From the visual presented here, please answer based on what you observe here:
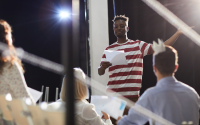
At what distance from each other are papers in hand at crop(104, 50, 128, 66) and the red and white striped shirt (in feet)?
0.18

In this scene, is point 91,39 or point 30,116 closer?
point 30,116

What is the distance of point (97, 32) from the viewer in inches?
117

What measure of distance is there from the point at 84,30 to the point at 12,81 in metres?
2.00

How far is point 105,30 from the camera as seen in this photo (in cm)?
294

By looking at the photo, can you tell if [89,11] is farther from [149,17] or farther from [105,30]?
[149,17]

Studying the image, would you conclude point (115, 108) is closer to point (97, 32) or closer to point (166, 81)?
point (166, 81)

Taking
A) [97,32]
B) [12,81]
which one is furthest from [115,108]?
[97,32]

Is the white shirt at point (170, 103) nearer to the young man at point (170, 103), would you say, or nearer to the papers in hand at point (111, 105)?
the young man at point (170, 103)

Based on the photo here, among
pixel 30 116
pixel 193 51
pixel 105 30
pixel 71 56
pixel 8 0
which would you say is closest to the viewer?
pixel 71 56

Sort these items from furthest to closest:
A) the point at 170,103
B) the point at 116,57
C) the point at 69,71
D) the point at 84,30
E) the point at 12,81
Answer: the point at 84,30
the point at 116,57
the point at 12,81
the point at 170,103
the point at 69,71

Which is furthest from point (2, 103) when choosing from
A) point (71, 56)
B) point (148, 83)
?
point (148, 83)

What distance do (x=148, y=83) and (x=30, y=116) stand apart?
6.10ft

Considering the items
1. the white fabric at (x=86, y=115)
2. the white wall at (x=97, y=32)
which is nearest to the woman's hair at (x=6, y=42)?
the white fabric at (x=86, y=115)

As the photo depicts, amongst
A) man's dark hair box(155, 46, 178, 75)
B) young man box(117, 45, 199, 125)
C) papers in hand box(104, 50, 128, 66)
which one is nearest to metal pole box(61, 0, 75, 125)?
young man box(117, 45, 199, 125)
